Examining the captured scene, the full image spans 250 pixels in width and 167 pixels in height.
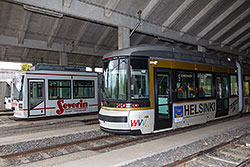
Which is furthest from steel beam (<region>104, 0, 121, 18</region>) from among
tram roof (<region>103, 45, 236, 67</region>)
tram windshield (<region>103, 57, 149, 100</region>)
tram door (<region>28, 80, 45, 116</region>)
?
tram windshield (<region>103, 57, 149, 100</region>)

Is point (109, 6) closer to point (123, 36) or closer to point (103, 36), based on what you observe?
point (123, 36)

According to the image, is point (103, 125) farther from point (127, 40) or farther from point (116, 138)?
point (127, 40)

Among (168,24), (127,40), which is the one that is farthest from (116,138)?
(168,24)

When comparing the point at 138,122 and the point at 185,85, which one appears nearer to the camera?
the point at 138,122

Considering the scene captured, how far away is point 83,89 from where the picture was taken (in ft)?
44.8

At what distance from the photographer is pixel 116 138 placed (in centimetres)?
729

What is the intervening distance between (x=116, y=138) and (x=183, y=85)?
10.7ft

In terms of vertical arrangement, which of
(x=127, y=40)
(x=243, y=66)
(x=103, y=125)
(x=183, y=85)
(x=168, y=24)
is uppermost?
(x=168, y=24)

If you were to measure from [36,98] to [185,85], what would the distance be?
8375mm

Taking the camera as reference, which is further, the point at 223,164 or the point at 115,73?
the point at 115,73

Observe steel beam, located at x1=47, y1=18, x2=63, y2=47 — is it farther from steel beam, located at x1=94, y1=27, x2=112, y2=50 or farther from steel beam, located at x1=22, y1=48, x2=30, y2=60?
steel beam, located at x1=22, y1=48, x2=30, y2=60

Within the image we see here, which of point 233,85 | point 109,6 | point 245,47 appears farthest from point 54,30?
point 245,47

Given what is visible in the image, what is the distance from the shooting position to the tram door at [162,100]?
6.95 meters

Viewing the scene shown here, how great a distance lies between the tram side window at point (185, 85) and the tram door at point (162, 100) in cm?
55
